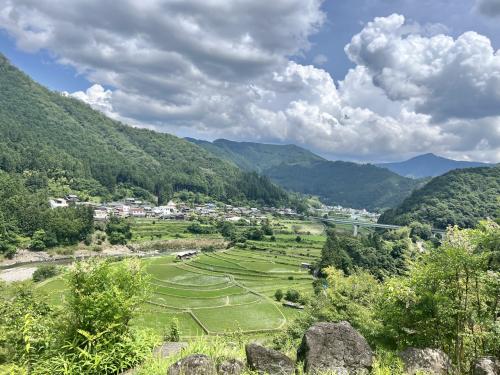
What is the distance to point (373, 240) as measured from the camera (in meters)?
92.2

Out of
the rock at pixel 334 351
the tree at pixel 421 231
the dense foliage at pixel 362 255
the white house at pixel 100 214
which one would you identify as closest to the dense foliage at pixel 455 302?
the rock at pixel 334 351

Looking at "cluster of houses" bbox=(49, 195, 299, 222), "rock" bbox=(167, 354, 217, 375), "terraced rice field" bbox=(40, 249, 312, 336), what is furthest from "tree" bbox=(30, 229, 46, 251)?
"rock" bbox=(167, 354, 217, 375)

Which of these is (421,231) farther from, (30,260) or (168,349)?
(168,349)

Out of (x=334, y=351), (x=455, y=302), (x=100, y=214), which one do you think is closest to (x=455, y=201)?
(x=100, y=214)

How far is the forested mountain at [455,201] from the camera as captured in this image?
120812 millimetres

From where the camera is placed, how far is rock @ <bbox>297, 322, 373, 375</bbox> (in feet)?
22.9

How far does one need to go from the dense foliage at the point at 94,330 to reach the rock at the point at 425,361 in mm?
5055

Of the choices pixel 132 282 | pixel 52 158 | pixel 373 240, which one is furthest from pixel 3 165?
pixel 132 282

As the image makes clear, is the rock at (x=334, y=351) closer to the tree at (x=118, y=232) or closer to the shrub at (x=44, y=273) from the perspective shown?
the shrub at (x=44, y=273)

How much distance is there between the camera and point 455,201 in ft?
425

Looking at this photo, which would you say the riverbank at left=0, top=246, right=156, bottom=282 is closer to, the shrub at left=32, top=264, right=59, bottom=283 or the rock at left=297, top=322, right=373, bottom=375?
the shrub at left=32, top=264, right=59, bottom=283

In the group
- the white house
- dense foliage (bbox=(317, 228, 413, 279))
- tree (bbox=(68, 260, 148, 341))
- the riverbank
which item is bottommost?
the riverbank

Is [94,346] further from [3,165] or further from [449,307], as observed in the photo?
[3,165]

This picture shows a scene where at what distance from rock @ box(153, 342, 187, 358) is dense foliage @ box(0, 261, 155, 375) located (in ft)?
0.94
